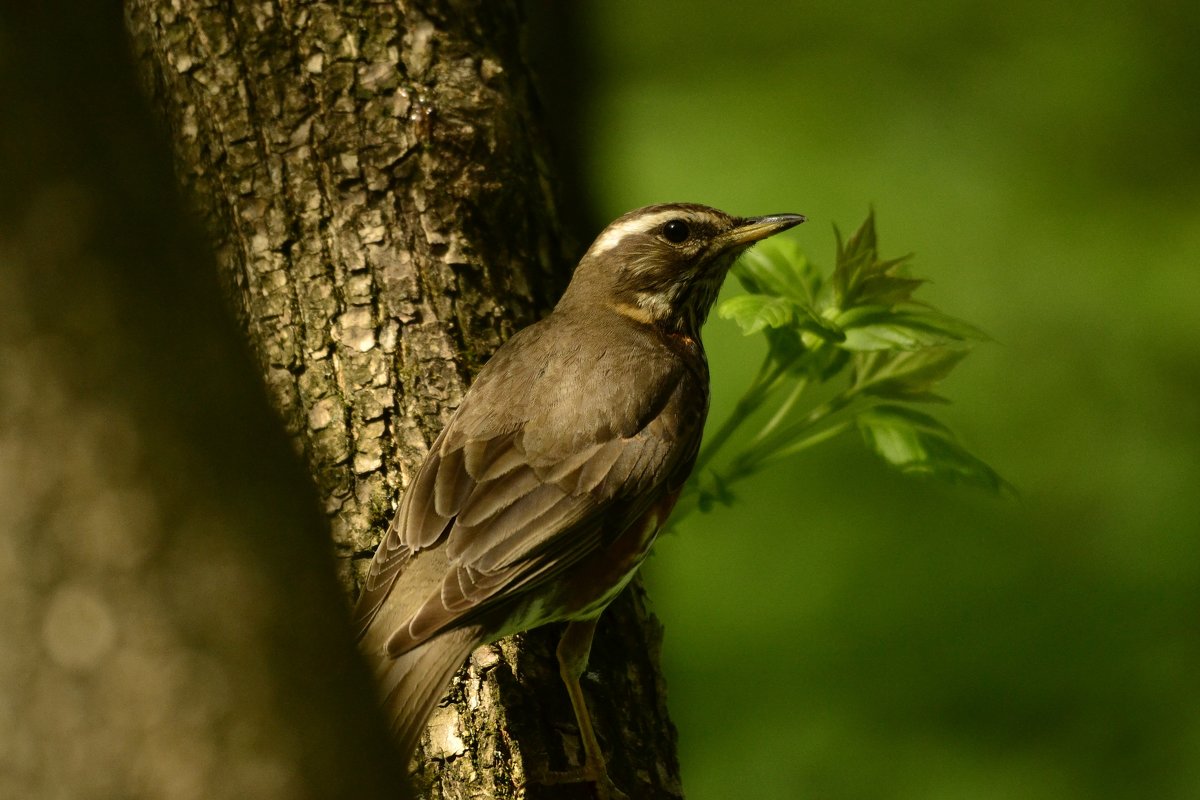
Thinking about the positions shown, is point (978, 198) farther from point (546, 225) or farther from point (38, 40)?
point (38, 40)

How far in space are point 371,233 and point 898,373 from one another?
1.95 metres

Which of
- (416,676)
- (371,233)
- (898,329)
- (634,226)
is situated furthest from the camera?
(634,226)

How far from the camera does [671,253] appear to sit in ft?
18.5

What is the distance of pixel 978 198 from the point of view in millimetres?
8562

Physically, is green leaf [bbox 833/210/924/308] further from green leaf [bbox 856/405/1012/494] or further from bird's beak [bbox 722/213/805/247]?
bird's beak [bbox 722/213/805/247]

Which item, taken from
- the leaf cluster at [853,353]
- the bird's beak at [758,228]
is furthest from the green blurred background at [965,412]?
the leaf cluster at [853,353]

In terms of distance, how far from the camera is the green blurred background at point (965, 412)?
7.35 meters

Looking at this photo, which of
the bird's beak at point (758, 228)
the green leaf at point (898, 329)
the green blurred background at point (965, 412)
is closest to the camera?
the green leaf at point (898, 329)

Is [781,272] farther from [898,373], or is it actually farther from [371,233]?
[371,233]

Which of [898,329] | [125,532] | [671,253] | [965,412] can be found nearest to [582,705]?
[898,329]

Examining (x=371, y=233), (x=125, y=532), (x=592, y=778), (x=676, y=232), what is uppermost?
(x=125, y=532)

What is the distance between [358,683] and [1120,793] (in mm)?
6540

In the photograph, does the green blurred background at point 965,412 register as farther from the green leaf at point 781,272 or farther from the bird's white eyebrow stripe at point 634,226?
the green leaf at point 781,272

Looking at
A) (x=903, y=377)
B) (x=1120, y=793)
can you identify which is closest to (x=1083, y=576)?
(x=1120, y=793)
